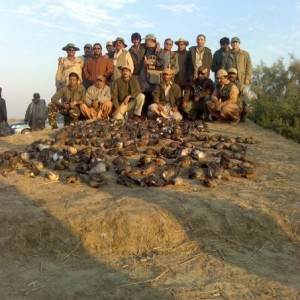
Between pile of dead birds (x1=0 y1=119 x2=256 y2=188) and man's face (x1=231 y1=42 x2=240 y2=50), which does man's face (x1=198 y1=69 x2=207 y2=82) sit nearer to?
man's face (x1=231 y1=42 x2=240 y2=50)

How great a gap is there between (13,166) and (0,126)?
21.4 feet

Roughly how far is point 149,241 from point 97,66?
27.1 ft

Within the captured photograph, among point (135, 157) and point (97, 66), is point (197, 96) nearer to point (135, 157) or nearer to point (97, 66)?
point (97, 66)

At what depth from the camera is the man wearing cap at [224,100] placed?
37.0ft

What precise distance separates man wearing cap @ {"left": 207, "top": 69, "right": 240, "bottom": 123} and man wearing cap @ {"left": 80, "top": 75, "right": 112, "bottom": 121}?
2782 millimetres

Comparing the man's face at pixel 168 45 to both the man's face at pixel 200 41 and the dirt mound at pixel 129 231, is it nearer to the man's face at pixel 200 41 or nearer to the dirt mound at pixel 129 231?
the man's face at pixel 200 41

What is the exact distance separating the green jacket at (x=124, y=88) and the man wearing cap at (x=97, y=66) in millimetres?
450

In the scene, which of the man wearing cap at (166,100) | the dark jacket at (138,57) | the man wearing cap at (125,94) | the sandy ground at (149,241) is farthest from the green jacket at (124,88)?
the sandy ground at (149,241)

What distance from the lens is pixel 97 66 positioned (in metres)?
12.0

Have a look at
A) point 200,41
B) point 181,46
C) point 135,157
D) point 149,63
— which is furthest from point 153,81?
point 135,157

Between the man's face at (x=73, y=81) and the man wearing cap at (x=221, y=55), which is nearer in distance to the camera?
the man's face at (x=73, y=81)

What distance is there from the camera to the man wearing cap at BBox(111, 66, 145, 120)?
11945 mm

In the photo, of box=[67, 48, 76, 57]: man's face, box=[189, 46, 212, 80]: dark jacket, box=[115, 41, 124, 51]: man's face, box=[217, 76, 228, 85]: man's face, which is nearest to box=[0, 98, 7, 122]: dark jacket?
box=[67, 48, 76, 57]: man's face

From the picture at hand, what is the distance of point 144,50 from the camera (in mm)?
12211
